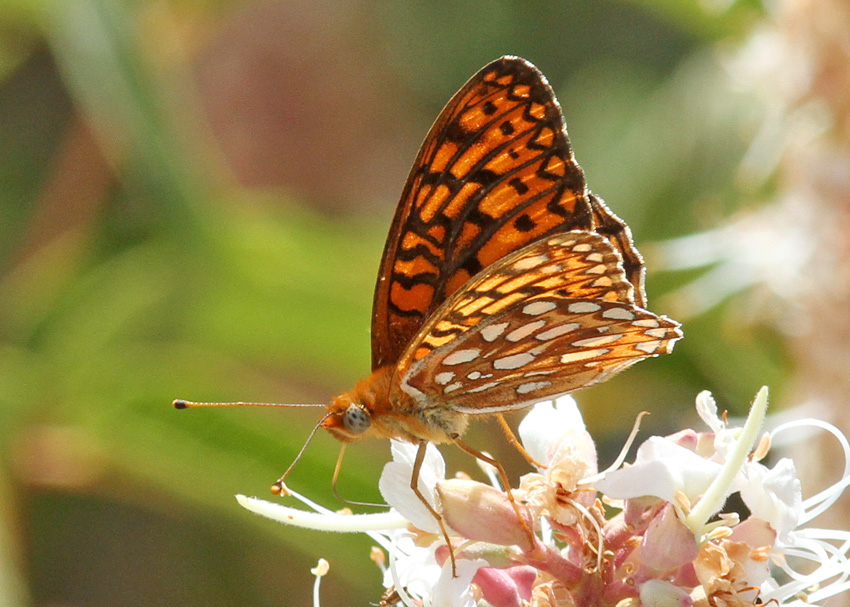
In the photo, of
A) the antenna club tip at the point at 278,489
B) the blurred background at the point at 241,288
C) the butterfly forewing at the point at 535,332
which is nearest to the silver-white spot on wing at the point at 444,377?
the butterfly forewing at the point at 535,332

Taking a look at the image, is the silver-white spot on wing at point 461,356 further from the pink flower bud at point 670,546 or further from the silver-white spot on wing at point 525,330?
the pink flower bud at point 670,546

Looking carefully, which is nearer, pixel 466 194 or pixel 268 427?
pixel 466 194

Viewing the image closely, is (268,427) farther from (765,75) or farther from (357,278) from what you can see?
(765,75)

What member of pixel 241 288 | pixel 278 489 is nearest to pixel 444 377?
pixel 278 489

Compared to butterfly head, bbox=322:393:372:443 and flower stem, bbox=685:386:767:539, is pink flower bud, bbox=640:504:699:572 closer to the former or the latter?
flower stem, bbox=685:386:767:539

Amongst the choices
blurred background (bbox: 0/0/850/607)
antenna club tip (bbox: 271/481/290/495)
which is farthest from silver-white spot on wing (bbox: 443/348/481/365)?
blurred background (bbox: 0/0/850/607)

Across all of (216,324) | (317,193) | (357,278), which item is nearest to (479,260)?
(357,278)
